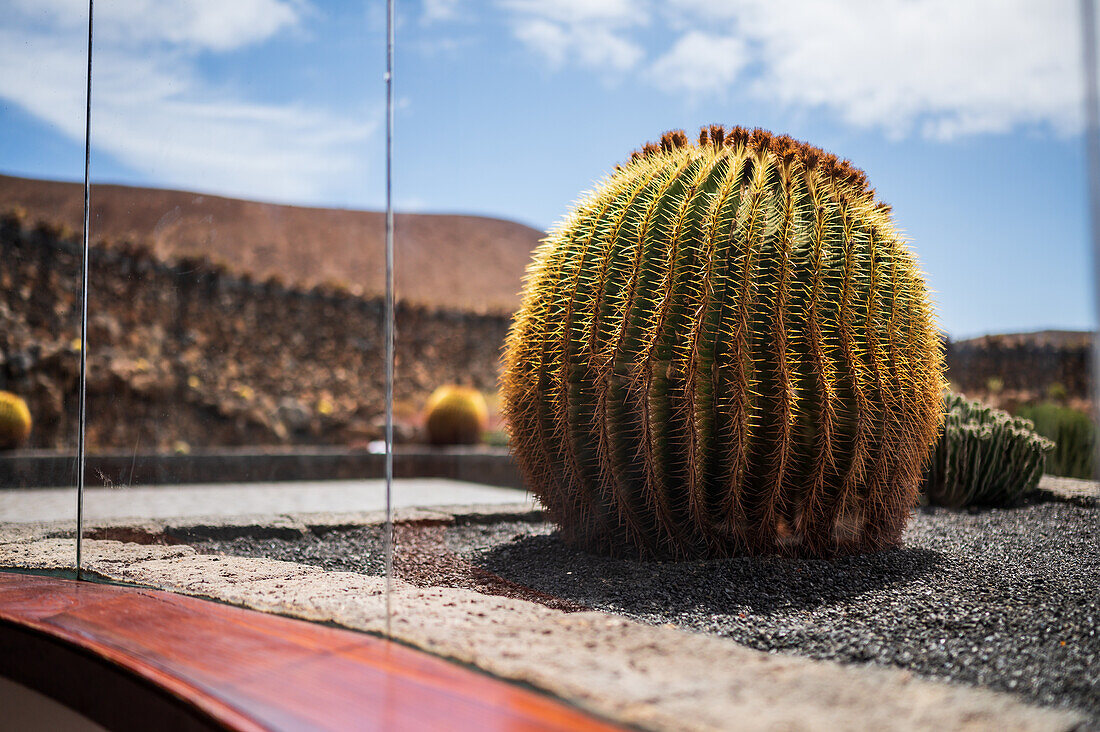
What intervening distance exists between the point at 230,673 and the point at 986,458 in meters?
2.50

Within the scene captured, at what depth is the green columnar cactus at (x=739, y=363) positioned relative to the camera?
1.80 metres

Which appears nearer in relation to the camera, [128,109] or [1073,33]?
[1073,33]

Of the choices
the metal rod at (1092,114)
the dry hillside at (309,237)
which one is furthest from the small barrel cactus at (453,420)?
the metal rod at (1092,114)

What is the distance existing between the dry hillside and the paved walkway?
2.49 feet

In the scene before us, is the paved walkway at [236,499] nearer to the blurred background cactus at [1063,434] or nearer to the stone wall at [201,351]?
the stone wall at [201,351]

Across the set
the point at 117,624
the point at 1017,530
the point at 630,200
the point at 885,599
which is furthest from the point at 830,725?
the point at 1017,530

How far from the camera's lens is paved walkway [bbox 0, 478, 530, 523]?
230 centimetres

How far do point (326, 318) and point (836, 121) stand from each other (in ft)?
40.4

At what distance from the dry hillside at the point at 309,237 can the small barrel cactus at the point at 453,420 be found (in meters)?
2.32

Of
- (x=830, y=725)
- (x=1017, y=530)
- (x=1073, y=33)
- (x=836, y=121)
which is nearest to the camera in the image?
(x=830, y=725)

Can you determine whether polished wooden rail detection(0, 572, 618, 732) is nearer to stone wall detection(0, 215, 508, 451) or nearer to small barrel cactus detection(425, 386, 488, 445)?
stone wall detection(0, 215, 508, 451)

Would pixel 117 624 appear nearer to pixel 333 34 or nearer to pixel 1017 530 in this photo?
pixel 333 34

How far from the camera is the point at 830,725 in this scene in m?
0.80

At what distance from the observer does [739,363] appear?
5.80 ft
